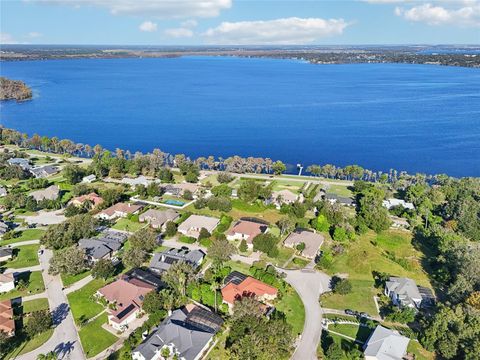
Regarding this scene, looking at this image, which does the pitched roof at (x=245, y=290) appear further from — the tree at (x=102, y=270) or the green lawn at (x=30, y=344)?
the green lawn at (x=30, y=344)

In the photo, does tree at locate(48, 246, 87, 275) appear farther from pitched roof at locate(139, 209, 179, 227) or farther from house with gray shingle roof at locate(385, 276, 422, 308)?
house with gray shingle roof at locate(385, 276, 422, 308)

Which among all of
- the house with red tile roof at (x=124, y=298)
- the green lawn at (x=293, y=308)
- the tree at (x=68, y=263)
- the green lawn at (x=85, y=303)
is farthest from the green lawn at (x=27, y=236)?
the green lawn at (x=293, y=308)

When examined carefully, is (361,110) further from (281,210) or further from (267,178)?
(281,210)

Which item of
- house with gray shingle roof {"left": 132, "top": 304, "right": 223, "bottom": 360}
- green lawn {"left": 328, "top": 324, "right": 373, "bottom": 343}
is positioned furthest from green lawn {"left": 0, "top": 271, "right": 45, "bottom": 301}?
green lawn {"left": 328, "top": 324, "right": 373, "bottom": 343}

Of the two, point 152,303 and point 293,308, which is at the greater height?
point 152,303

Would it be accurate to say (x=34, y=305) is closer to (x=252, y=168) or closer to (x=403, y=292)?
(x=403, y=292)

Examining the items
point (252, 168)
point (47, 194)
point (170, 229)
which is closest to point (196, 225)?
point (170, 229)
